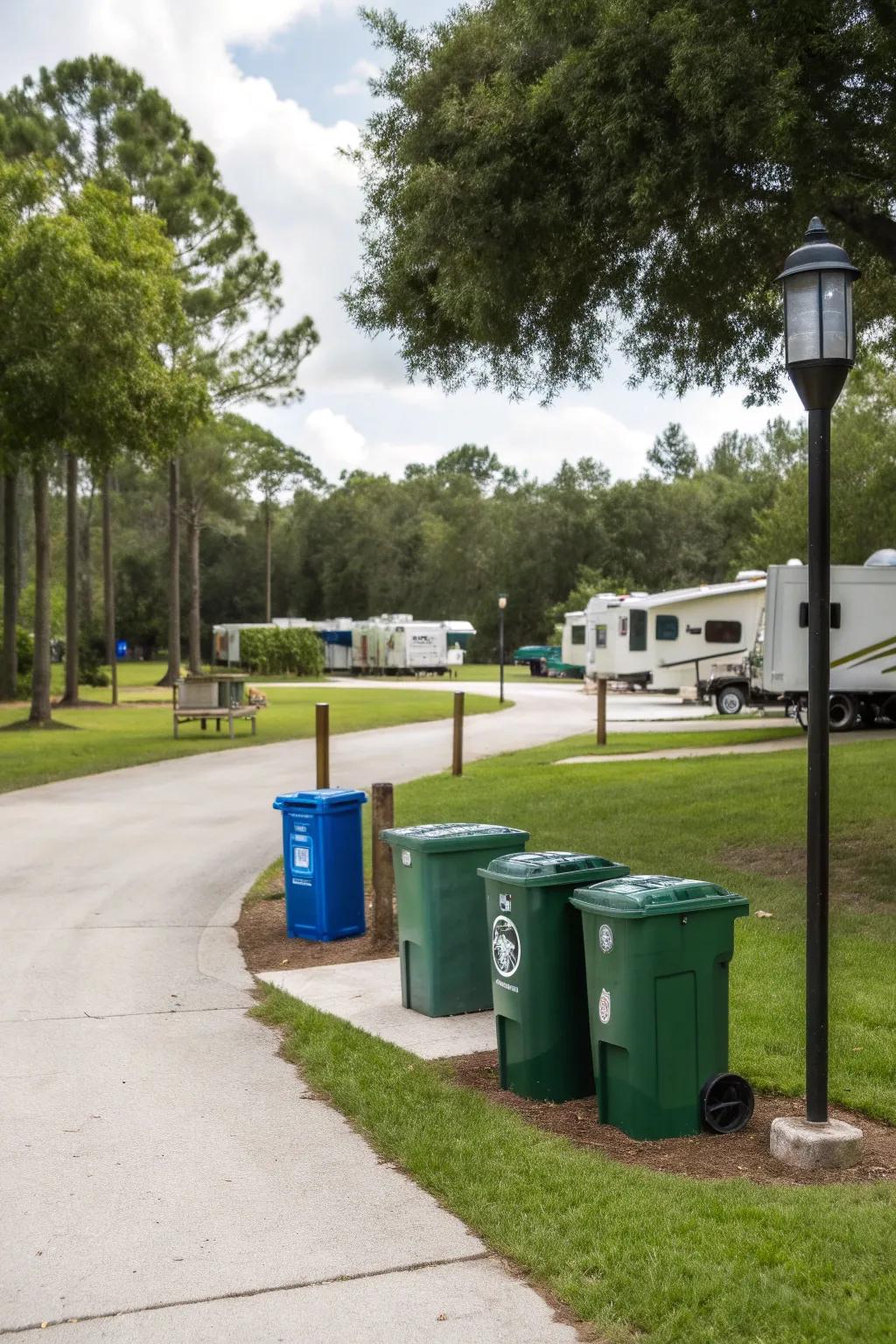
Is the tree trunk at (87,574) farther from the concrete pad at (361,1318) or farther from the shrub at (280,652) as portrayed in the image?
the concrete pad at (361,1318)

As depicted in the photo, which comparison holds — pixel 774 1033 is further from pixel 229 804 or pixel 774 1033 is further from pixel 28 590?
pixel 28 590

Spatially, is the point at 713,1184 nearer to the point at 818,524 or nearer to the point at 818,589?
the point at 818,589

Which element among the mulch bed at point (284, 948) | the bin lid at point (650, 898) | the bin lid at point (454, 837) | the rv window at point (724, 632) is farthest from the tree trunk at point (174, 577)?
the bin lid at point (650, 898)

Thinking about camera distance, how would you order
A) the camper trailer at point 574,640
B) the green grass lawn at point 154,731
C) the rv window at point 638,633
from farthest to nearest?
the camper trailer at point 574,640 < the rv window at point 638,633 < the green grass lawn at point 154,731

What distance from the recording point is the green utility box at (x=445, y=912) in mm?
6340

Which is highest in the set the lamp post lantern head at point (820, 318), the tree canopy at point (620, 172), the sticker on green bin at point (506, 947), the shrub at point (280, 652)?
the tree canopy at point (620, 172)

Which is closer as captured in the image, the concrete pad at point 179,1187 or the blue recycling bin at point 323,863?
the concrete pad at point 179,1187

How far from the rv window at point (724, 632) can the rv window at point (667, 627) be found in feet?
2.68

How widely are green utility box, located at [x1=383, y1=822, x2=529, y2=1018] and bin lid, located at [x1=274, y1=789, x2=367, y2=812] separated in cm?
176

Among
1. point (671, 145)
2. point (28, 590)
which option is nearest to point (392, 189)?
point (671, 145)

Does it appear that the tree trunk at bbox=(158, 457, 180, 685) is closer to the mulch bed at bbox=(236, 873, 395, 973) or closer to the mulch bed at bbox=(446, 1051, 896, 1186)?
the mulch bed at bbox=(236, 873, 395, 973)

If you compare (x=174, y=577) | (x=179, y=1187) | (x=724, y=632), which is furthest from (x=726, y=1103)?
(x=174, y=577)

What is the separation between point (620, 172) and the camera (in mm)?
9680

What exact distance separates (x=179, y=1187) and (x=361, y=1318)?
1129mm
